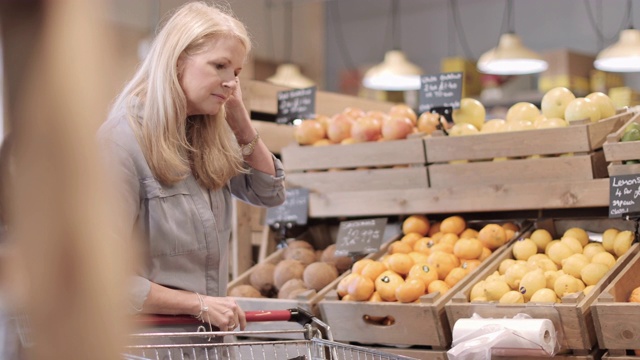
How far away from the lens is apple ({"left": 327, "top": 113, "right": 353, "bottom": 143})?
11.7ft

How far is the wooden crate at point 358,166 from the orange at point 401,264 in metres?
0.40

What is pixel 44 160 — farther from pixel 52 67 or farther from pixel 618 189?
pixel 618 189

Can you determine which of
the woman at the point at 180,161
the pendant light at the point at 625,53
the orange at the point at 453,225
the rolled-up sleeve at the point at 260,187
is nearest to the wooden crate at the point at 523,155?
the orange at the point at 453,225

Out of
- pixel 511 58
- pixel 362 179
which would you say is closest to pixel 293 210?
pixel 362 179

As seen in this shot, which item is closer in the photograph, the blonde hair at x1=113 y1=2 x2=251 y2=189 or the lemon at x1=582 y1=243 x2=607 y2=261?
the blonde hair at x1=113 y1=2 x2=251 y2=189

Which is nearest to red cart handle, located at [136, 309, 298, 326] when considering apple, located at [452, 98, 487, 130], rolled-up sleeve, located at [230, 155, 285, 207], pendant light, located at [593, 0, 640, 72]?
rolled-up sleeve, located at [230, 155, 285, 207]

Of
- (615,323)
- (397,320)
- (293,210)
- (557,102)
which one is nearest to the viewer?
(615,323)

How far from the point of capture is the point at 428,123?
11.2 ft

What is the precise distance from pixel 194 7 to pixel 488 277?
132cm

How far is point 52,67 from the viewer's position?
378 millimetres

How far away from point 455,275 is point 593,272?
464mm

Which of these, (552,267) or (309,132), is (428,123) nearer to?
(309,132)

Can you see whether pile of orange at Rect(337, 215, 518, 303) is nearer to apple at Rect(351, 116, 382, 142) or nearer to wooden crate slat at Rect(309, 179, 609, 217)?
wooden crate slat at Rect(309, 179, 609, 217)

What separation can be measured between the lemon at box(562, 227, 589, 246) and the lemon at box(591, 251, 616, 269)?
19 centimetres
